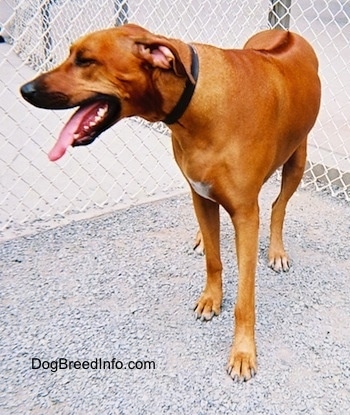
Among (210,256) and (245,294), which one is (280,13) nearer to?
(210,256)

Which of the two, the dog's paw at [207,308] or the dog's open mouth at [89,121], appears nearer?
the dog's open mouth at [89,121]

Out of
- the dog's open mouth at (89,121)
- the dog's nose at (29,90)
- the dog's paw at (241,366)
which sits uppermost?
the dog's nose at (29,90)

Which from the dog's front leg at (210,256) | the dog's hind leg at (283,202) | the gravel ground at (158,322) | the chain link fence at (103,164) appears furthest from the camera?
the chain link fence at (103,164)

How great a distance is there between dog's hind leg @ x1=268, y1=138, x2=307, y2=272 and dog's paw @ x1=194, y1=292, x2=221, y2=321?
414mm

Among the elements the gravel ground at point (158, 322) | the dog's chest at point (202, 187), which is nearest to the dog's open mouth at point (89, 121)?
the dog's chest at point (202, 187)

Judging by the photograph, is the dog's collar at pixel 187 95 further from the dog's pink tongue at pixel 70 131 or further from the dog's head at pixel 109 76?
the dog's pink tongue at pixel 70 131

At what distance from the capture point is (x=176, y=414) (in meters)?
1.63

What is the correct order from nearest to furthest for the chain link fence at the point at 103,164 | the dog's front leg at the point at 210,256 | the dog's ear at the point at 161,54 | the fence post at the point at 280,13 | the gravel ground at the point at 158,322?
the dog's ear at the point at 161,54
the gravel ground at the point at 158,322
the dog's front leg at the point at 210,256
the chain link fence at the point at 103,164
the fence post at the point at 280,13

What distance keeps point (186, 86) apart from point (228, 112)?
0.55 feet

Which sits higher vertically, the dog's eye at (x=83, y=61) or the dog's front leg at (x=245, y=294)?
the dog's eye at (x=83, y=61)

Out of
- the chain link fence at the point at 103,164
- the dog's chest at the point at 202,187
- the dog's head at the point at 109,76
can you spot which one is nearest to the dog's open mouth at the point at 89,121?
the dog's head at the point at 109,76

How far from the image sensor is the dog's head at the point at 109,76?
1469 mm

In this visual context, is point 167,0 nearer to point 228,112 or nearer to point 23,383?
point 228,112

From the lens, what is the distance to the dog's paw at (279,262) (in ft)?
7.82
